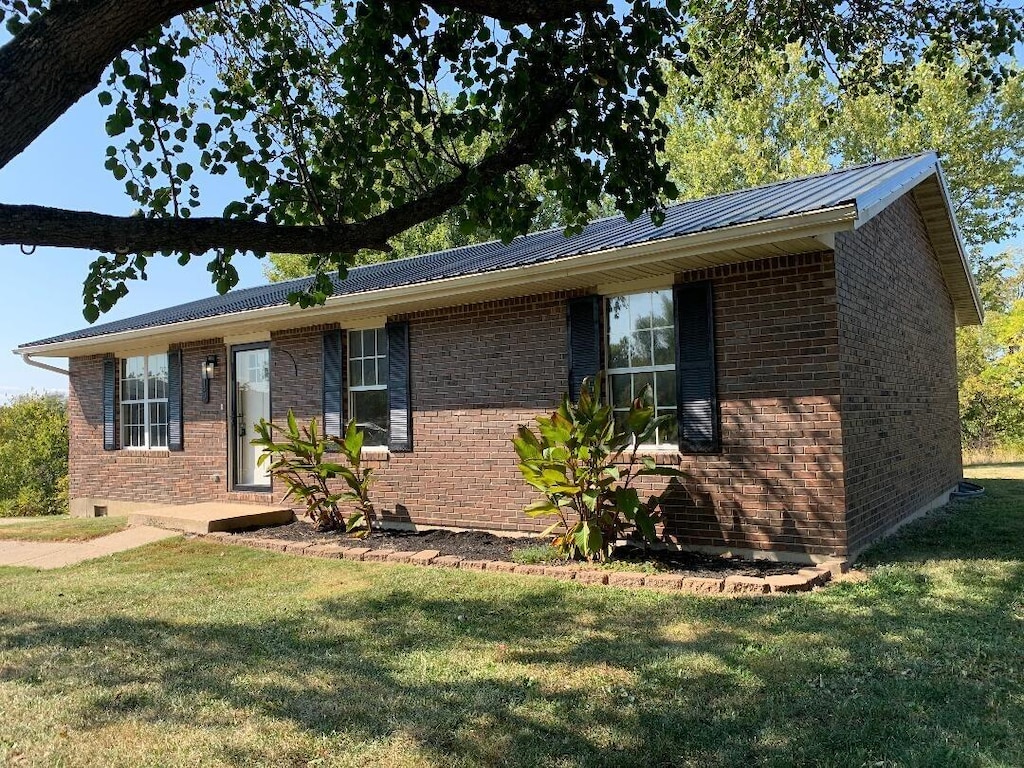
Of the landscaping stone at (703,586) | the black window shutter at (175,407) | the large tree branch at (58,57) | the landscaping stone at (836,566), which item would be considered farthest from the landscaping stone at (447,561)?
the black window shutter at (175,407)

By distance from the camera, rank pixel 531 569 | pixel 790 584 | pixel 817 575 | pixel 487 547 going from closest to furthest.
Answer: pixel 790 584, pixel 817 575, pixel 531 569, pixel 487 547

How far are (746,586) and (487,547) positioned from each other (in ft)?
9.66

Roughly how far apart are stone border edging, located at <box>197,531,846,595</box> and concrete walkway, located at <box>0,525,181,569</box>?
8.57 feet

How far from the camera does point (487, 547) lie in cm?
785

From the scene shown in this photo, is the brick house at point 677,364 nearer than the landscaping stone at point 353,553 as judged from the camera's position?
Yes

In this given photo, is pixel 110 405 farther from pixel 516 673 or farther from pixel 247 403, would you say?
pixel 516 673

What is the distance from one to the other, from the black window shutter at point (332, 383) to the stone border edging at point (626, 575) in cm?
235

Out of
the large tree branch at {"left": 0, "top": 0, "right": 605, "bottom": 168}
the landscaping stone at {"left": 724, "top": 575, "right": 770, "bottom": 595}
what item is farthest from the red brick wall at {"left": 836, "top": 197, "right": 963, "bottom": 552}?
the large tree branch at {"left": 0, "top": 0, "right": 605, "bottom": 168}

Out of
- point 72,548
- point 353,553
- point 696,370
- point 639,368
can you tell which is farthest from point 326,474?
point 696,370

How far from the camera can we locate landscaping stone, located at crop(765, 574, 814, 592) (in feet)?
18.8

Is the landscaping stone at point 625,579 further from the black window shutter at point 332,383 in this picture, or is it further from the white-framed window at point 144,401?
the white-framed window at point 144,401

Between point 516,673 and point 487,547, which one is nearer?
point 516,673

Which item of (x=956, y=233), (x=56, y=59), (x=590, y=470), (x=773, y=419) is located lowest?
(x=590, y=470)

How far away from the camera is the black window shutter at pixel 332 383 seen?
1002 centimetres
